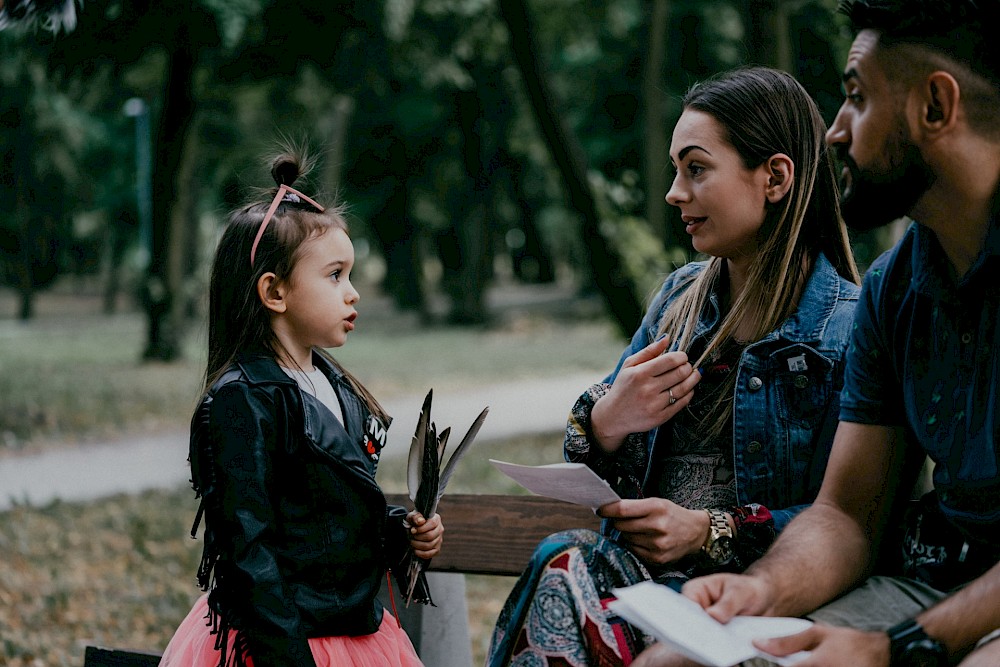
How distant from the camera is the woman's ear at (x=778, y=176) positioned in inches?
109

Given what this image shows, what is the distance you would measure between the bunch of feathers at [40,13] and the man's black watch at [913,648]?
2800mm

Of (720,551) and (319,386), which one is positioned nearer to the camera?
(720,551)

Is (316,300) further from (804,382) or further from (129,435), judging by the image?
(129,435)

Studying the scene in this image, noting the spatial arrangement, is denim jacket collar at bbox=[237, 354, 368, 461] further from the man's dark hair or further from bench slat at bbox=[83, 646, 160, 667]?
the man's dark hair

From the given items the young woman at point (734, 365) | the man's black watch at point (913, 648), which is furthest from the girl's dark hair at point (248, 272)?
the man's black watch at point (913, 648)

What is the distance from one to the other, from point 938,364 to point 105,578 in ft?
16.6

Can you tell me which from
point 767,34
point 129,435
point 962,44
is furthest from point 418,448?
point 129,435

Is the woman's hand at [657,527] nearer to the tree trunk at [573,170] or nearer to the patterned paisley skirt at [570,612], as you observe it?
the patterned paisley skirt at [570,612]

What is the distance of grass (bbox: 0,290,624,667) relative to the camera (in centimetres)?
536

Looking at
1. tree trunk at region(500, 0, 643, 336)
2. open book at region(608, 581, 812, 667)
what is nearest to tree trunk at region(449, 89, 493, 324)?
tree trunk at region(500, 0, 643, 336)

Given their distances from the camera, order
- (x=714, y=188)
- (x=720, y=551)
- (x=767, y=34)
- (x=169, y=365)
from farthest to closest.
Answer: (x=169, y=365), (x=767, y=34), (x=714, y=188), (x=720, y=551)

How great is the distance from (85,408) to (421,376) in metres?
5.22

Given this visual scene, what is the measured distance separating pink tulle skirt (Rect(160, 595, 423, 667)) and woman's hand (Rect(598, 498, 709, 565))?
76 centimetres

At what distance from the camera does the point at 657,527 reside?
2.39 metres
